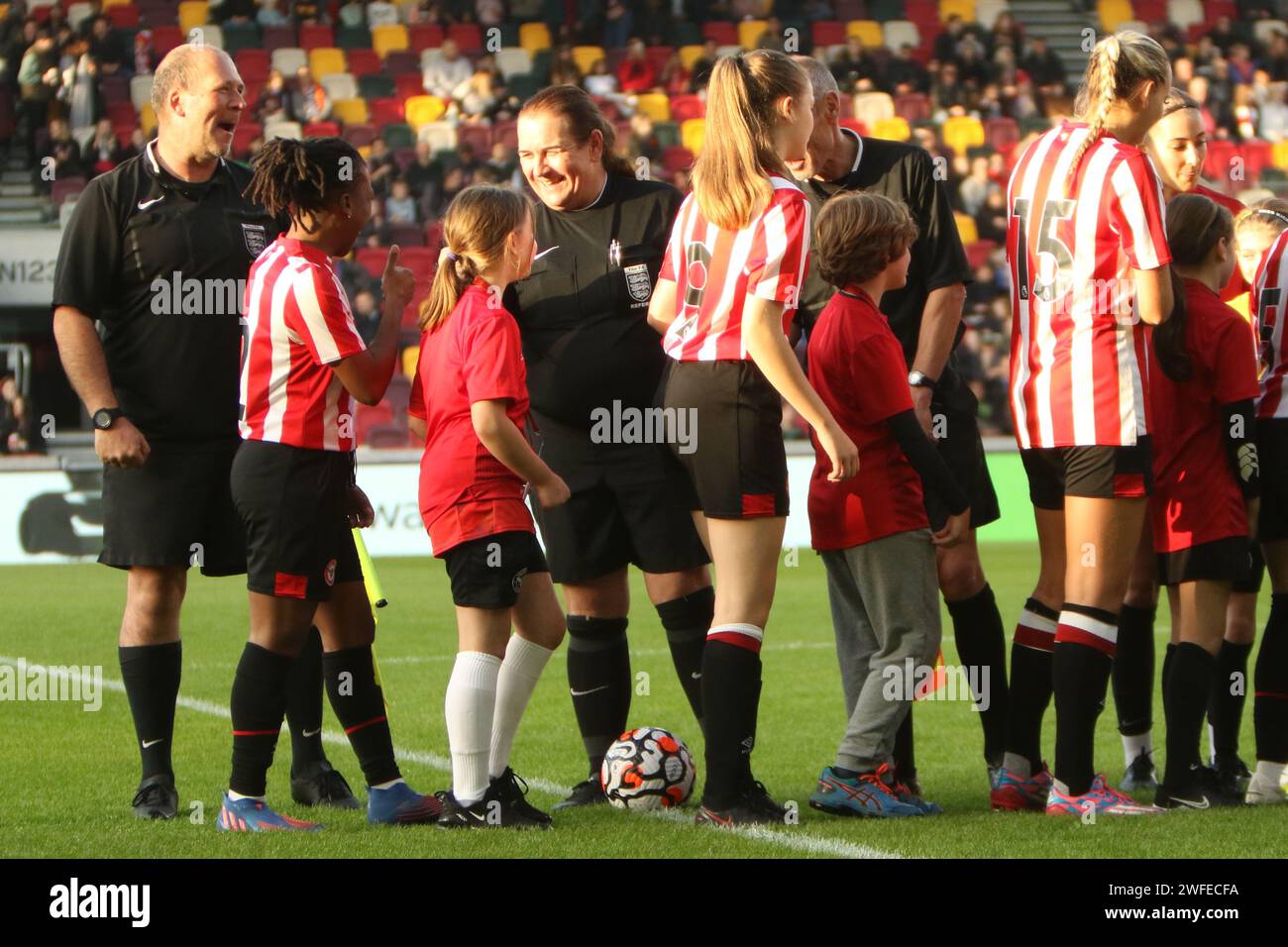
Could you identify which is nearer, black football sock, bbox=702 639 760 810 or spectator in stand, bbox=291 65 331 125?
black football sock, bbox=702 639 760 810

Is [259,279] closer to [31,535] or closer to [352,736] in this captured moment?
[352,736]

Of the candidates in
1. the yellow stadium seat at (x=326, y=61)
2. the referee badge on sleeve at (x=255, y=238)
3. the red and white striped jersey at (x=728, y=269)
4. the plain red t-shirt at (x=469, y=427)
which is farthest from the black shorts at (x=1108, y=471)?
the yellow stadium seat at (x=326, y=61)

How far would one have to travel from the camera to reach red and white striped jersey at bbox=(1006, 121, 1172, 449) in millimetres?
4301

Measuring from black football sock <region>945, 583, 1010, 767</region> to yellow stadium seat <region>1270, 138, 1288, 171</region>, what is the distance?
18.9m

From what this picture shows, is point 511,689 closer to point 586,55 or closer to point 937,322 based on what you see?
point 937,322

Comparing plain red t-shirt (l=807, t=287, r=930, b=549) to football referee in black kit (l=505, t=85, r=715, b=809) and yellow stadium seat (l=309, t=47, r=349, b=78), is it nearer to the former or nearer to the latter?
football referee in black kit (l=505, t=85, r=715, b=809)

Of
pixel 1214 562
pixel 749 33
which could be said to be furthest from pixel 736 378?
pixel 749 33

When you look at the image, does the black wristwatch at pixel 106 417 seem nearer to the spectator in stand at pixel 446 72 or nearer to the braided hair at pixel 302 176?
the braided hair at pixel 302 176

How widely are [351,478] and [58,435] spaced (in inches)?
548

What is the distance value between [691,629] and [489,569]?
0.83 m

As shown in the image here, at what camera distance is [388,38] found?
22594 millimetres

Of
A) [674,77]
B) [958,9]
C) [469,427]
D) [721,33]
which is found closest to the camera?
[469,427]

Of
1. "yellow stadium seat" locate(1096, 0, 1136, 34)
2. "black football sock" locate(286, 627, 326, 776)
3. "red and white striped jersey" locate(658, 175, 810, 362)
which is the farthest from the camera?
"yellow stadium seat" locate(1096, 0, 1136, 34)

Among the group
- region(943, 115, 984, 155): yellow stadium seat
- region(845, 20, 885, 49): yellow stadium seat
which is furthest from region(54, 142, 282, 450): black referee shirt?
region(845, 20, 885, 49): yellow stadium seat
